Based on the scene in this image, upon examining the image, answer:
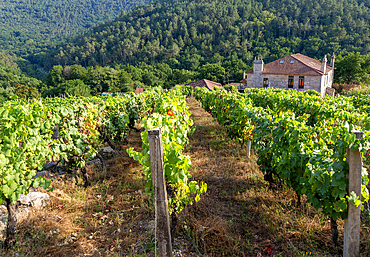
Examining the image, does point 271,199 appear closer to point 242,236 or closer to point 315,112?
point 242,236

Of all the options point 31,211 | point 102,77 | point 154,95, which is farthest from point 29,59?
point 31,211

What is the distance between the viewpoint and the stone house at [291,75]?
28.3 m

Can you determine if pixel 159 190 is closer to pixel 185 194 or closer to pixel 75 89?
pixel 185 194

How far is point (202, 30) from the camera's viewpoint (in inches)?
4200

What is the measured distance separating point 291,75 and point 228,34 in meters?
74.1

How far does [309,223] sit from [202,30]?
113641 millimetres

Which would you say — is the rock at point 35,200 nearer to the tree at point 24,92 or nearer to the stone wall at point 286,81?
the stone wall at point 286,81

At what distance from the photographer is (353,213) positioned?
2904mm

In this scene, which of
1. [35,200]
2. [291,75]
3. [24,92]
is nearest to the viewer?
[35,200]

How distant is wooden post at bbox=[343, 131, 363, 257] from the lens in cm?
276

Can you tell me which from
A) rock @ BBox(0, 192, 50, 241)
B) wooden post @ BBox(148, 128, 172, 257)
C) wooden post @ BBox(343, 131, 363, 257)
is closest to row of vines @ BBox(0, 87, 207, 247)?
wooden post @ BBox(148, 128, 172, 257)

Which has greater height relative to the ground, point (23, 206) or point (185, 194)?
point (185, 194)

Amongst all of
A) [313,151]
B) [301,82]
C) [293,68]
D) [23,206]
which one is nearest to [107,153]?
[23,206]

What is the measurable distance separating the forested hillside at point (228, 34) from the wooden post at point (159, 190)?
240 feet
